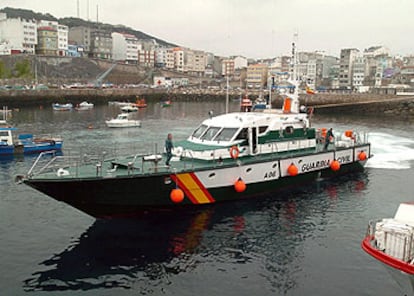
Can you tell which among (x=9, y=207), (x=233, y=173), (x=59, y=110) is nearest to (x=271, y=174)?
(x=233, y=173)

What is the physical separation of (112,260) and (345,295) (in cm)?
742

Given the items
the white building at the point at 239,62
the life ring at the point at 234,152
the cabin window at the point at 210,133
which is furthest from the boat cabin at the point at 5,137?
the white building at the point at 239,62

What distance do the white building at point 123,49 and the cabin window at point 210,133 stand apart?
154092 mm

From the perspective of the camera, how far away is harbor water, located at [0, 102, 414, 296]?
12.5 metres

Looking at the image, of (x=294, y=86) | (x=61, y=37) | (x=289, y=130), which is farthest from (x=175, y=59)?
(x=289, y=130)

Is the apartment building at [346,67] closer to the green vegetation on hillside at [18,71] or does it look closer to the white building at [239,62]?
the white building at [239,62]

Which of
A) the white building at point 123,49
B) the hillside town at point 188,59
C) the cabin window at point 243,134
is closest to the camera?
the cabin window at point 243,134

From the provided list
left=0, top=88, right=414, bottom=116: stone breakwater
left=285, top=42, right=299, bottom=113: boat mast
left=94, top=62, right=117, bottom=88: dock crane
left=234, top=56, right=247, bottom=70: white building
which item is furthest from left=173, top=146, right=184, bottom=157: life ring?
left=234, top=56, right=247, bottom=70: white building

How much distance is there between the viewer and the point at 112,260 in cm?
1386

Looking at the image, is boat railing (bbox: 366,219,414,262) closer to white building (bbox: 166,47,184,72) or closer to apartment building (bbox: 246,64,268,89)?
apartment building (bbox: 246,64,268,89)

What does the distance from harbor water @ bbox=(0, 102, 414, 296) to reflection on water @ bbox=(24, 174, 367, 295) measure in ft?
0.12

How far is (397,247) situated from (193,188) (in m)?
9.20

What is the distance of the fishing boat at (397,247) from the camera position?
980 centimetres

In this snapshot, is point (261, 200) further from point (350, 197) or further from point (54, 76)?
point (54, 76)
